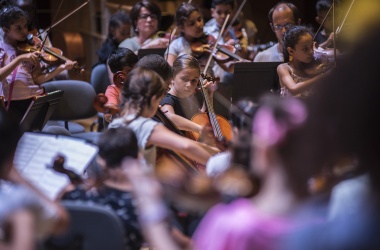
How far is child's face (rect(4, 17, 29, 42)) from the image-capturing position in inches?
156

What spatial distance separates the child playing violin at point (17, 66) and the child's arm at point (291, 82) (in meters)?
1.25

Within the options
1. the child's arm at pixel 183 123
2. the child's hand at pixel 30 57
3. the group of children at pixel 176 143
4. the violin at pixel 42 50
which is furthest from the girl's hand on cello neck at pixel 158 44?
the child's arm at pixel 183 123

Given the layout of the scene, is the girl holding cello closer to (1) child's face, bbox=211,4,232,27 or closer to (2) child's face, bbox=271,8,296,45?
(2) child's face, bbox=271,8,296,45

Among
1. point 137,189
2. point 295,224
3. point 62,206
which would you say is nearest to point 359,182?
point 295,224

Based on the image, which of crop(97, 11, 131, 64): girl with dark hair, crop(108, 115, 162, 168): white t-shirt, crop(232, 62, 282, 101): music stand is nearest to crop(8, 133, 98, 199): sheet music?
crop(108, 115, 162, 168): white t-shirt

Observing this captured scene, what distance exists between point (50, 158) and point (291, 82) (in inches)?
69.6

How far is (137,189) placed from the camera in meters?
1.81

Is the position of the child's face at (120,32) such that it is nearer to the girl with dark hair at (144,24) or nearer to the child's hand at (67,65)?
the girl with dark hair at (144,24)

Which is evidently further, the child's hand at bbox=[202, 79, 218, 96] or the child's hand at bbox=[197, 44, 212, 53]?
the child's hand at bbox=[197, 44, 212, 53]

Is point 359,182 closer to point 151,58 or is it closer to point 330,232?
point 330,232

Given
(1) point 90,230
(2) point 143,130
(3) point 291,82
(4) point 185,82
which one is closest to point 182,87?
(4) point 185,82

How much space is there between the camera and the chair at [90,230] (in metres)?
2.13

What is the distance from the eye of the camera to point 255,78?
4203 mm

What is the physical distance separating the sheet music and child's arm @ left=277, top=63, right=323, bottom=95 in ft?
5.38
